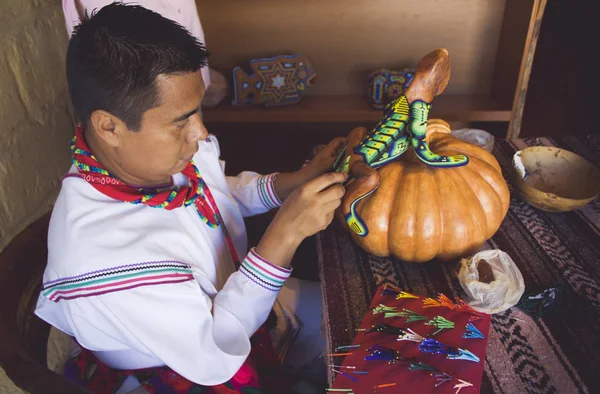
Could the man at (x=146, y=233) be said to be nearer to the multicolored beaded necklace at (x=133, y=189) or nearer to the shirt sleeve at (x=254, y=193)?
the multicolored beaded necklace at (x=133, y=189)

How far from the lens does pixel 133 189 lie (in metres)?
0.92

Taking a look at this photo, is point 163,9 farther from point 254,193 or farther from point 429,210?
point 429,210

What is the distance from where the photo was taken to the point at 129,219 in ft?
2.95

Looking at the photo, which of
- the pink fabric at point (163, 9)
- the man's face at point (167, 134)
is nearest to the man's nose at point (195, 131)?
the man's face at point (167, 134)

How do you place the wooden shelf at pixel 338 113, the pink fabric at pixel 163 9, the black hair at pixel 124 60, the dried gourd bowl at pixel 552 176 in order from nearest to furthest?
the black hair at pixel 124 60, the dried gourd bowl at pixel 552 176, the pink fabric at pixel 163 9, the wooden shelf at pixel 338 113

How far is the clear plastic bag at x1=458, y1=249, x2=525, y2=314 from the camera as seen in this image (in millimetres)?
899

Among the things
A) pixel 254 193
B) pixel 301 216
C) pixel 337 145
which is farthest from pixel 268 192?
pixel 301 216

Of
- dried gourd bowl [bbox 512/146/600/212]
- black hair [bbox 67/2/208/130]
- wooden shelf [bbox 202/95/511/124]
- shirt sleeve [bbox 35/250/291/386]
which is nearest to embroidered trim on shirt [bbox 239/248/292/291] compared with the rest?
shirt sleeve [bbox 35/250/291/386]

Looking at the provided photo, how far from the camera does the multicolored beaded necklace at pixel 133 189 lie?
0.89m

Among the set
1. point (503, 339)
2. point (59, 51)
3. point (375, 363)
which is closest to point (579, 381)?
point (503, 339)

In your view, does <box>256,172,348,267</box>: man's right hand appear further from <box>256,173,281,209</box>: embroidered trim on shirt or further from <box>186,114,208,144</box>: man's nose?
<box>256,173,281,209</box>: embroidered trim on shirt

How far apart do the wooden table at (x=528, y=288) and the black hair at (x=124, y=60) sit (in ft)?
1.73

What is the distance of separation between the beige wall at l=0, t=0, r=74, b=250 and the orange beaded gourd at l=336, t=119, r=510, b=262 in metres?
0.89

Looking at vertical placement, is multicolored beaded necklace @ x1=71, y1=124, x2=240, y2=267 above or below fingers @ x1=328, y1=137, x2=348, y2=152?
above
